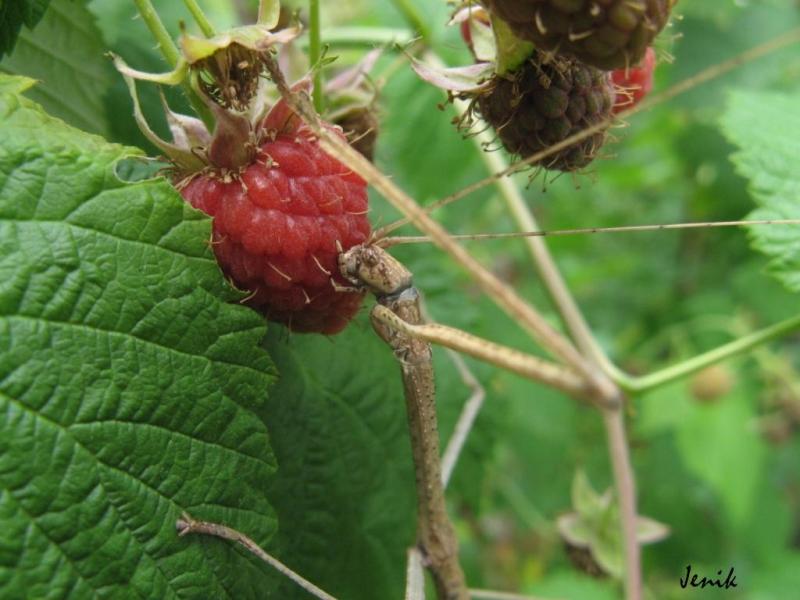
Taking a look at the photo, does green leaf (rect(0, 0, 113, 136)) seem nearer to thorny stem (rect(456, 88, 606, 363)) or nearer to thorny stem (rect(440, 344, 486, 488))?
thorny stem (rect(456, 88, 606, 363))

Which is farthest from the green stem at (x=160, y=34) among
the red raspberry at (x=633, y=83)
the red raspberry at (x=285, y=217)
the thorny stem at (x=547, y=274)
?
the thorny stem at (x=547, y=274)

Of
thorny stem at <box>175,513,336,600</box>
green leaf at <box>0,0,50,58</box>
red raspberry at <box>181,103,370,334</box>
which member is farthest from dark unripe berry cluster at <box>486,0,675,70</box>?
thorny stem at <box>175,513,336,600</box>

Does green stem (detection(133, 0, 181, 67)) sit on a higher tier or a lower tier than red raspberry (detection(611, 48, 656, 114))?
lower

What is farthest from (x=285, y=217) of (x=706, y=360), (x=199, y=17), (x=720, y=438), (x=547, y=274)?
(x=720, y=438)

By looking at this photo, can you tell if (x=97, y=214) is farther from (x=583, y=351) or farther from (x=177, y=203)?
(x=583, y=351)

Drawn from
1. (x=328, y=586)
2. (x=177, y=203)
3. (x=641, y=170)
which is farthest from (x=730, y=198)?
(x=177, y=203)

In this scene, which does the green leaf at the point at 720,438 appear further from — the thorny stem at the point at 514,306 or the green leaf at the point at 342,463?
the thorny stem at the point at 514,306

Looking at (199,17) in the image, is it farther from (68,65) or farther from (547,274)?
(547,274)
